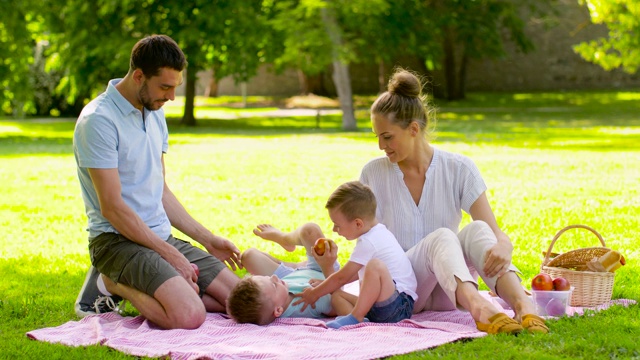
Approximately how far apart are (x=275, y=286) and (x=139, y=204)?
34.8 inches

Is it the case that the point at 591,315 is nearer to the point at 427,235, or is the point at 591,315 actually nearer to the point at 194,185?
the point at 427,235

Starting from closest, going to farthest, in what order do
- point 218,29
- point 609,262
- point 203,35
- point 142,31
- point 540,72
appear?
point 609,262 → point 218,29 → point 203,35 → point 142,31 → point 540,72

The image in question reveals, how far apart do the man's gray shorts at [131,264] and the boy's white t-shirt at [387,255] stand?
96cm

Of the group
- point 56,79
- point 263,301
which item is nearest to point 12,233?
point 263,301

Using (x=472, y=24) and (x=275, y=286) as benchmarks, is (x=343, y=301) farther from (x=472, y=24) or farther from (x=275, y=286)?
(x=472, y=24)

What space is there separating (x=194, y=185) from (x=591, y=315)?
26.2ft

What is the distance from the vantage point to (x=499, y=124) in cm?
2514

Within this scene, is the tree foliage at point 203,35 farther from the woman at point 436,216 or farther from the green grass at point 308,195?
the woman at point 436,216

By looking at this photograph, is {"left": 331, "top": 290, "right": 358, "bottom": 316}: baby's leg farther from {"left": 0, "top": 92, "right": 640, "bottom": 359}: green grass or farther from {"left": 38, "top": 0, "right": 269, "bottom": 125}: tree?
{"left": 38, "top": 0, "right": 269, "bottom": 125}: tree

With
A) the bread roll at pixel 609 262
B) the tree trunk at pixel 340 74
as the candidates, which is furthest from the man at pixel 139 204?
the tree trunk at pixel 340 74

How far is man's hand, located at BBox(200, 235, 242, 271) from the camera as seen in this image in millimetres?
5762

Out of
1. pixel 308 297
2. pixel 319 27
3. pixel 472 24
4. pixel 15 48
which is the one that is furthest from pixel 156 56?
pixel 472 24

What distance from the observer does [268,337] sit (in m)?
4.86

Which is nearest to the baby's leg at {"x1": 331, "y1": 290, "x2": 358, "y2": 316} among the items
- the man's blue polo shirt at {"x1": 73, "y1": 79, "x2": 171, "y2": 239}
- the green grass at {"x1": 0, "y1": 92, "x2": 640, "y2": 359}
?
the green grass at {"x1": 0, "y1": 92, "x2": 640, "y2": 359}
